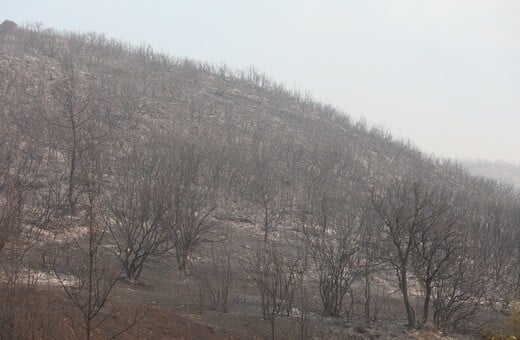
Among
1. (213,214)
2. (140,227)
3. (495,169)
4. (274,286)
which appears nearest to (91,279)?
(274,286)

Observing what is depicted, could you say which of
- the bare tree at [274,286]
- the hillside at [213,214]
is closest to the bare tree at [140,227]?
the hillside at [213,214]

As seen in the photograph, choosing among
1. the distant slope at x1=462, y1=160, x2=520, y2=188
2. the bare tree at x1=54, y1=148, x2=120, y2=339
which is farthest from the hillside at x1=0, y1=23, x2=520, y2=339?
the distant slope at x1=462, y1=160, x2=520, y2=188

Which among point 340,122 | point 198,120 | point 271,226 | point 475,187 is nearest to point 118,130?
point 198,120

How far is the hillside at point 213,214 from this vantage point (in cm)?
1062

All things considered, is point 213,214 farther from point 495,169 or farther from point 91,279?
point 495,169

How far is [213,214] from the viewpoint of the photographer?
90.2ft

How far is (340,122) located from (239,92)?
14.5 meters

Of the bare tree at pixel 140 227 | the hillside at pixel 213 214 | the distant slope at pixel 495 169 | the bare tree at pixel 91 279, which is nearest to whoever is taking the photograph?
the bare tree at pixel 91 279

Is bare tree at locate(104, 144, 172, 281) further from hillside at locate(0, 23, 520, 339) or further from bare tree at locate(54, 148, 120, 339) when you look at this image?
bare tree at locate(54, 148, 120, 339)

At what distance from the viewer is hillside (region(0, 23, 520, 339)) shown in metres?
10.6

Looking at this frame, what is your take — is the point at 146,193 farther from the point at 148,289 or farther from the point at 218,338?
the point at 218,338

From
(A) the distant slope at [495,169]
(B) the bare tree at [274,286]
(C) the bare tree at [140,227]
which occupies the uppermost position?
(A) the distant slope at [495,169]

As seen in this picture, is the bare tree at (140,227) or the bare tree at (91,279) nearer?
the bare tree at (91,279)

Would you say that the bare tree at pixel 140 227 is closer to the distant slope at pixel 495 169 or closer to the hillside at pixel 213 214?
the hillside at pixel 213 214
